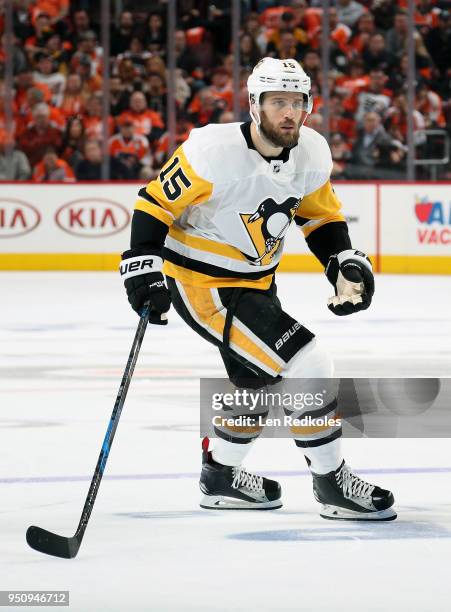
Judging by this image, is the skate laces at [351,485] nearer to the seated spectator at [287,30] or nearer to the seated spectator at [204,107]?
the seated spectator at [204,107]

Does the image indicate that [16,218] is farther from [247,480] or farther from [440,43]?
[247,480]

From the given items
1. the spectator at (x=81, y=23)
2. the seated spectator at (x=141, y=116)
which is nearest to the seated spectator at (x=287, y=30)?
the seated spectator at (x=141, y=116)

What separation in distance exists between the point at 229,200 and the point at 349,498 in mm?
853

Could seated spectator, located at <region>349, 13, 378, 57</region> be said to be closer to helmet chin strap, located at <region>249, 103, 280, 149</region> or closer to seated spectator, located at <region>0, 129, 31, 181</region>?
seated spectator, located at <region>0, 129, 31, 181</region>

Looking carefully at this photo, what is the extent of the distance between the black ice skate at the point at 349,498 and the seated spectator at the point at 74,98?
33.5 feet

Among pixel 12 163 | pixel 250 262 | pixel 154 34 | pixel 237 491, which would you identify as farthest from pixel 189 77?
pixel 237 491

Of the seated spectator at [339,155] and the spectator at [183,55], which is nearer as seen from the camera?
the seated spectator at [339,155]

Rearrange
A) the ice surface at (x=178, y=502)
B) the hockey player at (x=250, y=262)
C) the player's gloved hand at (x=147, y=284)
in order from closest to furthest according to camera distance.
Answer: the ice surface at (x=178, y=502) → the player's gloved hand at (x=147, y=284) → the hockey player at (x=250, y=262)

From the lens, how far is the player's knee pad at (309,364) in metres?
3.85

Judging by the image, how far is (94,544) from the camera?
137 inches

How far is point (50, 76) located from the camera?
14.1 metres

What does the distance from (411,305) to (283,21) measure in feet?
16.1

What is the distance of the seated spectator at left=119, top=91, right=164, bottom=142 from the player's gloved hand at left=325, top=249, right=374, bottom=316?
978 centimetres

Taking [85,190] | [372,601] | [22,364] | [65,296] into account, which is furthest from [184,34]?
[372,601]
